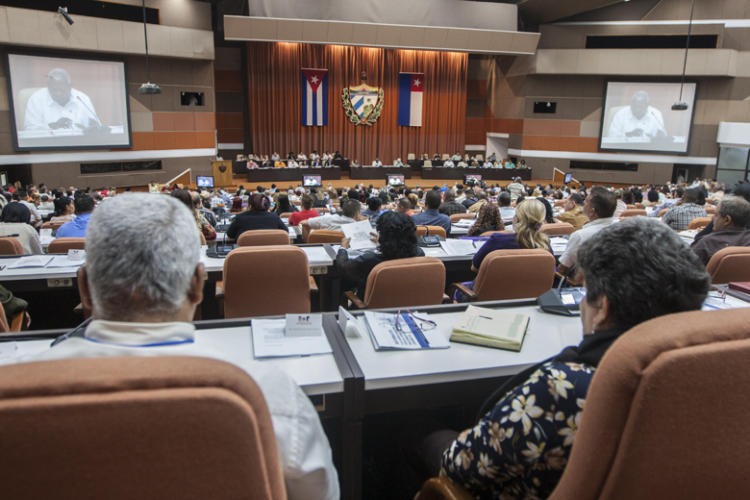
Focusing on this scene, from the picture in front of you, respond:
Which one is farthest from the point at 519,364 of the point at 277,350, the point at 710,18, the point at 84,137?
the point at 710,18

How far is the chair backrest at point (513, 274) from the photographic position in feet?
10.6

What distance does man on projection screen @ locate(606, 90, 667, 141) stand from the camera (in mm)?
17266

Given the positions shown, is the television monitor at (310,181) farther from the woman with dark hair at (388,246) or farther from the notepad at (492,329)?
the notepad at (492,329)

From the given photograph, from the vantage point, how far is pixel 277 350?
6.40 ft

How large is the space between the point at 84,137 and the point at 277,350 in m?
14.1

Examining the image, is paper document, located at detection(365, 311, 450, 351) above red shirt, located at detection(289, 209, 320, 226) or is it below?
above

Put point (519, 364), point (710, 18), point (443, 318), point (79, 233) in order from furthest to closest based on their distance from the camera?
1. point (710, 18)
2. point (79, 233)
3. point (443, 318)
4. point (519, 364)

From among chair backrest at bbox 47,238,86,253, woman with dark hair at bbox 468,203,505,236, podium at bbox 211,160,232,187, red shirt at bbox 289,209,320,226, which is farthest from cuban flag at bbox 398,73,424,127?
chair backrest at bbox 47,238,86,253

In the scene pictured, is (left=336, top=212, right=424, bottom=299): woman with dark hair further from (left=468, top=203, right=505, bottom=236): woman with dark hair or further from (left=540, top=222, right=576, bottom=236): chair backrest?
(left=540, top=222, right=576, bottom=236): chair backrest

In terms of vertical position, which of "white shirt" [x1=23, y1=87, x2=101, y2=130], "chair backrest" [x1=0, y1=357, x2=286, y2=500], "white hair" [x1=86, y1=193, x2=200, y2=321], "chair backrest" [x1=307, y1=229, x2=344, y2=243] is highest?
"white shirt" [x1=23, y1=87, x2=101, y2=130]

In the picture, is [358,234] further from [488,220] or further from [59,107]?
[59,107]

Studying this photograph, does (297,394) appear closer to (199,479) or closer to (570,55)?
(199,479)

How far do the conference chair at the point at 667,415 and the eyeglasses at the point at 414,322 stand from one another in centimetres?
123

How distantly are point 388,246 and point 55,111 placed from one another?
43.2ft
